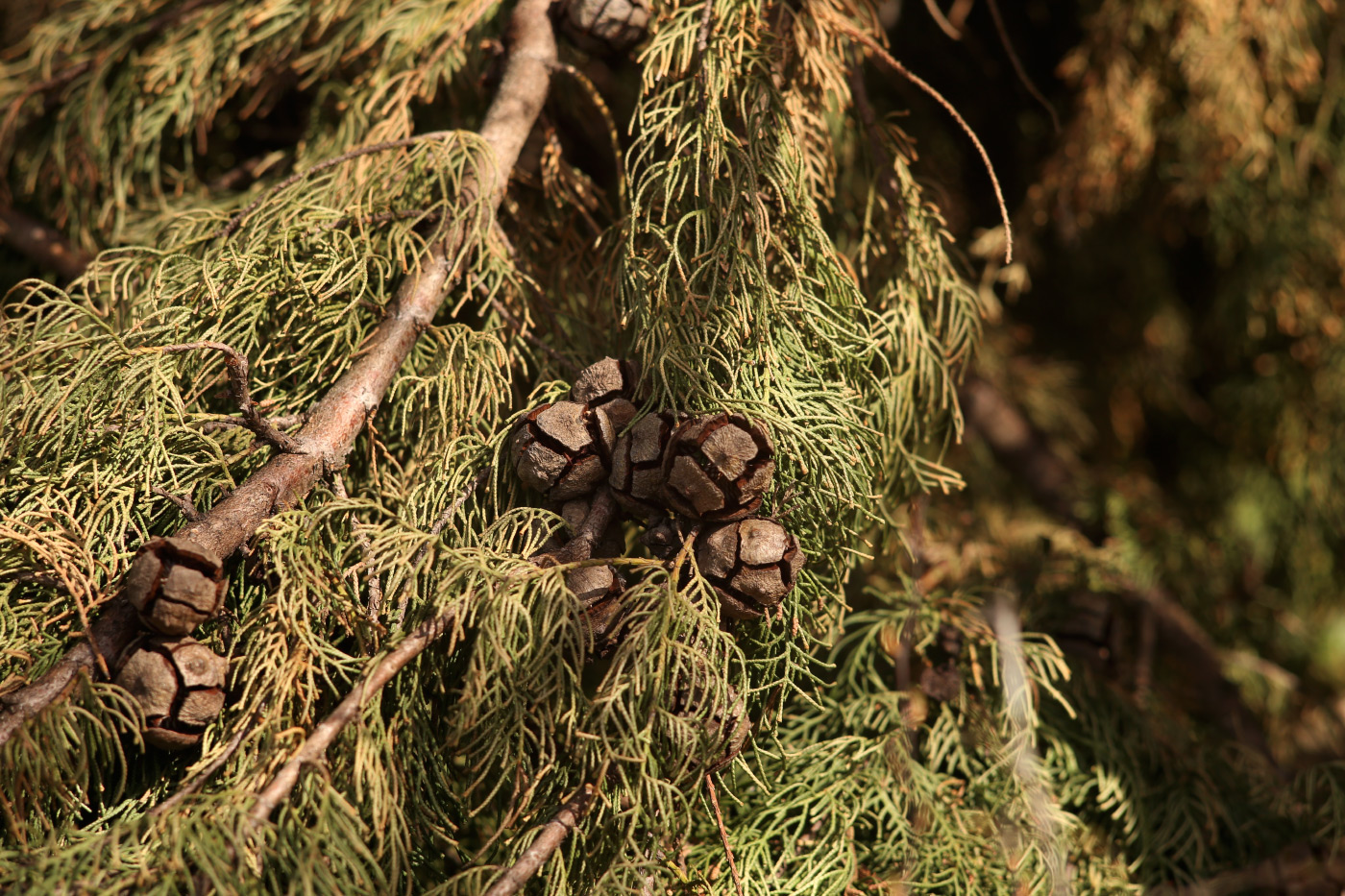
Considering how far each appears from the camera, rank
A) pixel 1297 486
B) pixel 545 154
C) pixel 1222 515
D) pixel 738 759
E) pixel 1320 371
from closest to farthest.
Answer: pixel 738 759 < pixel 545 154 < pixel 1320 371 < pixel 1297 486 < pixel 1222 515

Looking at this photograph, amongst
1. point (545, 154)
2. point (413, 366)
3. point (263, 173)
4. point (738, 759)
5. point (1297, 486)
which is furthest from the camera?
point (1297, 486)

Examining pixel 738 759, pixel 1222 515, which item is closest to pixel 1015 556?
pixel 1222 515

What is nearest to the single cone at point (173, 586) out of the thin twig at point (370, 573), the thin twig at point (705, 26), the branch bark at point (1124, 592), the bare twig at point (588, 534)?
the thin twig at point (370, 573)

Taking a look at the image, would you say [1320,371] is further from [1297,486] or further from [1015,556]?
[1015,556]

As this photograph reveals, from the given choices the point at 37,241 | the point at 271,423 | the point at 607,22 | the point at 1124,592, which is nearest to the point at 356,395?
the point at 271,423

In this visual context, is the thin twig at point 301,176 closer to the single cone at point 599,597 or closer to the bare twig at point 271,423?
the bare twig at point 271,423
